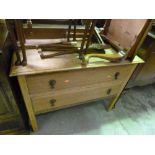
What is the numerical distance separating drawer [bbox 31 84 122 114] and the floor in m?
0.31

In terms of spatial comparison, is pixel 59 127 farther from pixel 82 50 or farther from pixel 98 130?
pixel 82 50

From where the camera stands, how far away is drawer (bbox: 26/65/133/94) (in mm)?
912

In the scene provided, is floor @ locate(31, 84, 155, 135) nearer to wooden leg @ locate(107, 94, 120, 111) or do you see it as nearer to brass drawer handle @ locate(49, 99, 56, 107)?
wooden leg @ locate(107, 94, 120, 111)

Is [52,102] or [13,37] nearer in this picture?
[13,37]

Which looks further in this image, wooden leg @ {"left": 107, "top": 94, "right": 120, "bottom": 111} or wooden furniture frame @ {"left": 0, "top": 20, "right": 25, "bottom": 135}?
wooden leg @ {"left": 107, "top": 94, "right": 120, "bottom": 111}

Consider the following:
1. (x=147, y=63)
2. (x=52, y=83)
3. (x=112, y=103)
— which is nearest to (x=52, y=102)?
(x=52, y=83)

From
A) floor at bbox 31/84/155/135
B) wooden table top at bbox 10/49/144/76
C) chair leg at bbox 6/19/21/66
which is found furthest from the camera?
floor at bbox 31/84/155/135

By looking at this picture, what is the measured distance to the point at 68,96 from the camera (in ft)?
3.80

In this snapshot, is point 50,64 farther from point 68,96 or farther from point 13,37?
point 68,96

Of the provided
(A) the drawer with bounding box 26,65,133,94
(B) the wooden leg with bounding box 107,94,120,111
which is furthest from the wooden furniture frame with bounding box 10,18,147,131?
(B) the wooden leg with bounding box 107,94,120,111

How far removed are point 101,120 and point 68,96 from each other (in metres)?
0.61

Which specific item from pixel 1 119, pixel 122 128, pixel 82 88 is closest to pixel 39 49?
pixel 82 88

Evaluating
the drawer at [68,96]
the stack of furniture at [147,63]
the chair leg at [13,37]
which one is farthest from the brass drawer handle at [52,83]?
the stack of furniture at [147,63]

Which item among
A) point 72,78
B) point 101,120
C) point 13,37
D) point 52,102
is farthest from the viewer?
point 101,120
